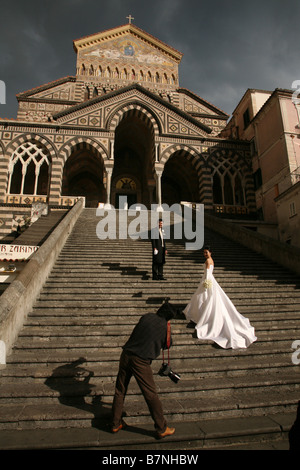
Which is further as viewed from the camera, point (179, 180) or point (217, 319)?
point (179, 180)

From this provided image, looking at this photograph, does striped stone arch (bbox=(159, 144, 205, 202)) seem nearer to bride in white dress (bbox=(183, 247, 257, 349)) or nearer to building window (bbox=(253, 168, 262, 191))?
building window (bbox=(253, 168, 262, 191))

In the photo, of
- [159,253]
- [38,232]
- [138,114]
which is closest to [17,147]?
[138,114]

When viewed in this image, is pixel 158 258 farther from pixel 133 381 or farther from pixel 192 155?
pixel 192 155

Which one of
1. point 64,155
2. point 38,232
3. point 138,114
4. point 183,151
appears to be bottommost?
point 38,232

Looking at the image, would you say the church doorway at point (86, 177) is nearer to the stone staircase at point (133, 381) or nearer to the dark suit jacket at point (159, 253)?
the stone staircase at point (133, 381)

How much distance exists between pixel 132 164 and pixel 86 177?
4.42m

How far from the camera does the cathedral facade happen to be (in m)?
20.6

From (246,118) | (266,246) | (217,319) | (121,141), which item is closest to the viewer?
(217,319)

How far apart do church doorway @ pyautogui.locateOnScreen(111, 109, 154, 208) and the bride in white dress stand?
17945 millimetres

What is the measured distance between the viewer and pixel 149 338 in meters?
3.71

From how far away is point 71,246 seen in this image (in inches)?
427

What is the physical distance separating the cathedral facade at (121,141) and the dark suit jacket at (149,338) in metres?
16.9

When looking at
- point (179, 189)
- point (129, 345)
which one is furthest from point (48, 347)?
point (179, 189)

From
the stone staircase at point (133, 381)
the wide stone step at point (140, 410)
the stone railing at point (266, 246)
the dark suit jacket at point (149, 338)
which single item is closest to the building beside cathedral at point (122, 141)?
the stone railing at point (266, 246)
